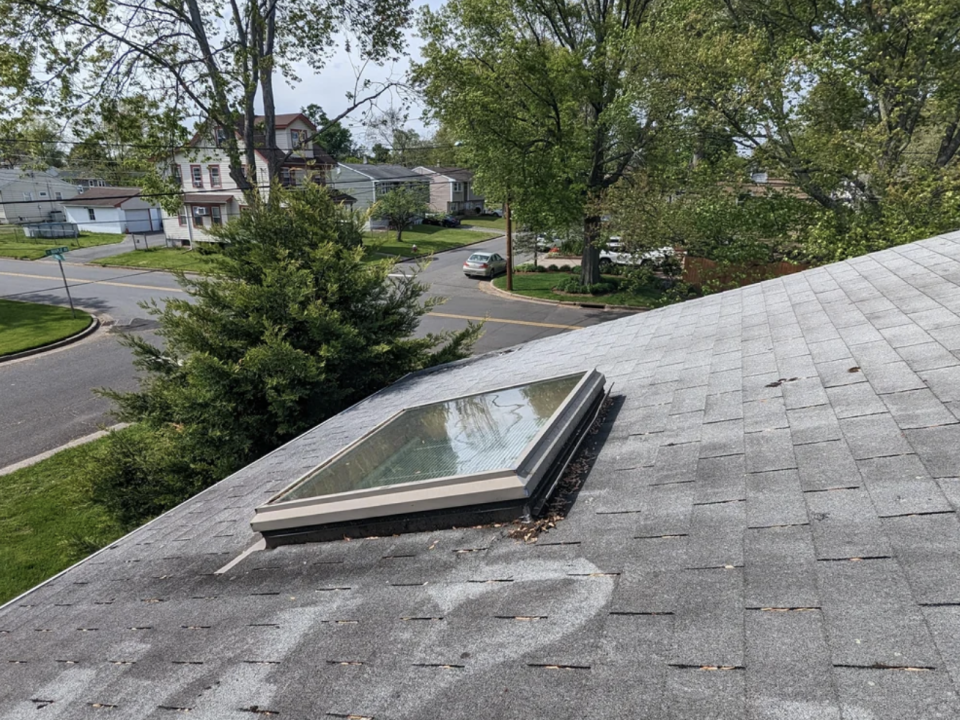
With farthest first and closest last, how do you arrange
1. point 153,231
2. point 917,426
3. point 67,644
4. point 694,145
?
point 153,231 → point 694,145 → point 67,644 → point 917,426

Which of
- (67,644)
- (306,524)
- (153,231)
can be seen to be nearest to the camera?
(67,644)

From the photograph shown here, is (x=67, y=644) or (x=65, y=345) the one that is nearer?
(x=67, y=644)

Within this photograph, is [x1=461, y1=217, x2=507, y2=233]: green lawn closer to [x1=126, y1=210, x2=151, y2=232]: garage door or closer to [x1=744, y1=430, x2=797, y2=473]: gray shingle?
[x1=126, y1=210, x2=151, y2=232]: garage door

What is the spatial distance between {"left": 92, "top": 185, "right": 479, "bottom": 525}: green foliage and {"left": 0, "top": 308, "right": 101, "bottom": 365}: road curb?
49.7 ft

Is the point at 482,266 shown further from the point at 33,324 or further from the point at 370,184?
the point at 370,184

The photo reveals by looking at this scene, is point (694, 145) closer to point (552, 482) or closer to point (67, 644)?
point (552, 482)

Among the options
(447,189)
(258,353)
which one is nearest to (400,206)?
(447,189)

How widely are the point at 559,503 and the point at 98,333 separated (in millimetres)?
26421

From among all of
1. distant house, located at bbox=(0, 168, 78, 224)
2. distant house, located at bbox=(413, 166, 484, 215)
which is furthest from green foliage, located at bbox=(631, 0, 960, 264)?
distant house, located at bbox=(0, 168, 78, 224)

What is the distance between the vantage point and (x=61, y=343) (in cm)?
2219

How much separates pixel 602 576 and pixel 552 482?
1.08m

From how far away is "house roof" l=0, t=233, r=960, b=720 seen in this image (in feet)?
6.25

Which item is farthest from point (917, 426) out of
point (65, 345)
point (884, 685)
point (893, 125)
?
point (65, 345)

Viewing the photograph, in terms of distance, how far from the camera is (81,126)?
18.3 m
